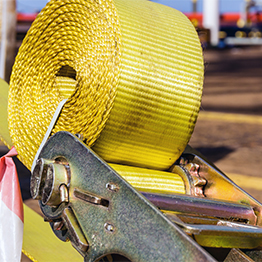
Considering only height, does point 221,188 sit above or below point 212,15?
above

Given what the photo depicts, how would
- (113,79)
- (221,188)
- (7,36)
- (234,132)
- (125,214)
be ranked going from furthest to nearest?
1. (7,36)
2. (234,132)
3. (221,188)
4. (113,79)
5. (125,214)

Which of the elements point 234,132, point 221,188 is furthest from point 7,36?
point 221,188

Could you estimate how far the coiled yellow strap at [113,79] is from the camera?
1507 mm

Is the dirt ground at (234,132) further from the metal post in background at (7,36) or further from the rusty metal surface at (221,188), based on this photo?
the metal post in background at (7,36)

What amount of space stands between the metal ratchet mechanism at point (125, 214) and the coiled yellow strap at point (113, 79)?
23 centimetres

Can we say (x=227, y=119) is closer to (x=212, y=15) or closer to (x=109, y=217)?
(x=109, y=217)

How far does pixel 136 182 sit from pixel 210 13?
23784 mm

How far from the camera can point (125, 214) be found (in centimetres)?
118

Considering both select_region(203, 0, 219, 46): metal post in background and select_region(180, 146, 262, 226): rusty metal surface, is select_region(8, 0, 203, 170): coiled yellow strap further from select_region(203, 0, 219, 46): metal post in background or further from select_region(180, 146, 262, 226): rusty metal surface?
select_region(203, 0, 219, 46): metal post in background

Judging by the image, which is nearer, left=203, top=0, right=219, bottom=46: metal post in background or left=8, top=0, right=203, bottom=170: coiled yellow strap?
left=8, top=0, right=203, bottom=170: coiled yellow strap

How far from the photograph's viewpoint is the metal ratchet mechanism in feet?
3.63

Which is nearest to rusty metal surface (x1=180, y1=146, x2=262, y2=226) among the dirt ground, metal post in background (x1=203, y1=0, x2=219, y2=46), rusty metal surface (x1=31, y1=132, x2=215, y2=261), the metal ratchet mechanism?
the metal ratchet mechanism

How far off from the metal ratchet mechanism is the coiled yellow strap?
0.75 feet

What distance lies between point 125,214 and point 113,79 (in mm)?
519
